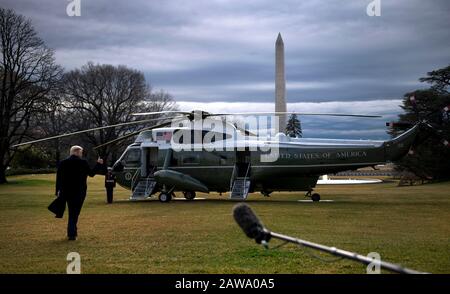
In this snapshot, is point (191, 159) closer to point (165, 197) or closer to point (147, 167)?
point (165, 197)

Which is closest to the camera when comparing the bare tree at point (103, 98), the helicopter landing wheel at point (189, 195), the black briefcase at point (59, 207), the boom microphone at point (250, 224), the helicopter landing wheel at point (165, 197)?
the boom microphone at point (250, 224)

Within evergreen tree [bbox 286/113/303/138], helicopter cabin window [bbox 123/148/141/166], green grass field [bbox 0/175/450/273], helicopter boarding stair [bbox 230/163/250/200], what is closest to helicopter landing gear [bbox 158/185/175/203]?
helicopter cabin window [bbox 123/148/141/166]

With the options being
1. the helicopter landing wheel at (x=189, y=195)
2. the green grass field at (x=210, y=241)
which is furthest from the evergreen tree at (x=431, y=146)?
the green grass field at (x=210, y=241)

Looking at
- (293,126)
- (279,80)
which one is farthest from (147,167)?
(293,126)

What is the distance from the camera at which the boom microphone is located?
405 centimetres

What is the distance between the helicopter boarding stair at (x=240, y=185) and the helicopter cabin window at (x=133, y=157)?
4.83 metres

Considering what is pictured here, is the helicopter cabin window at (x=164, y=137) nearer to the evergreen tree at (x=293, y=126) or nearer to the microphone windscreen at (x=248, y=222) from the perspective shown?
the microphone windscreen at (x=248, y=222)

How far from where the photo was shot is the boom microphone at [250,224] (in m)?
4.05

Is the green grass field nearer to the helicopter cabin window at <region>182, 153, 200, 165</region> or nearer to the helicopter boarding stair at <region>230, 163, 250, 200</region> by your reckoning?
the helicopter boarding stair at <region>230, 163, 250, 200</region>

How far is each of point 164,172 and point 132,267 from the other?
1549cm

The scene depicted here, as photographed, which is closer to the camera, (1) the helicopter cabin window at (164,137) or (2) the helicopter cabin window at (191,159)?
(2) the helicopter cabin window at (191,159)

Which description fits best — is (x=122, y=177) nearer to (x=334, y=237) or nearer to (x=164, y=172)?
(x=164, y=172)
